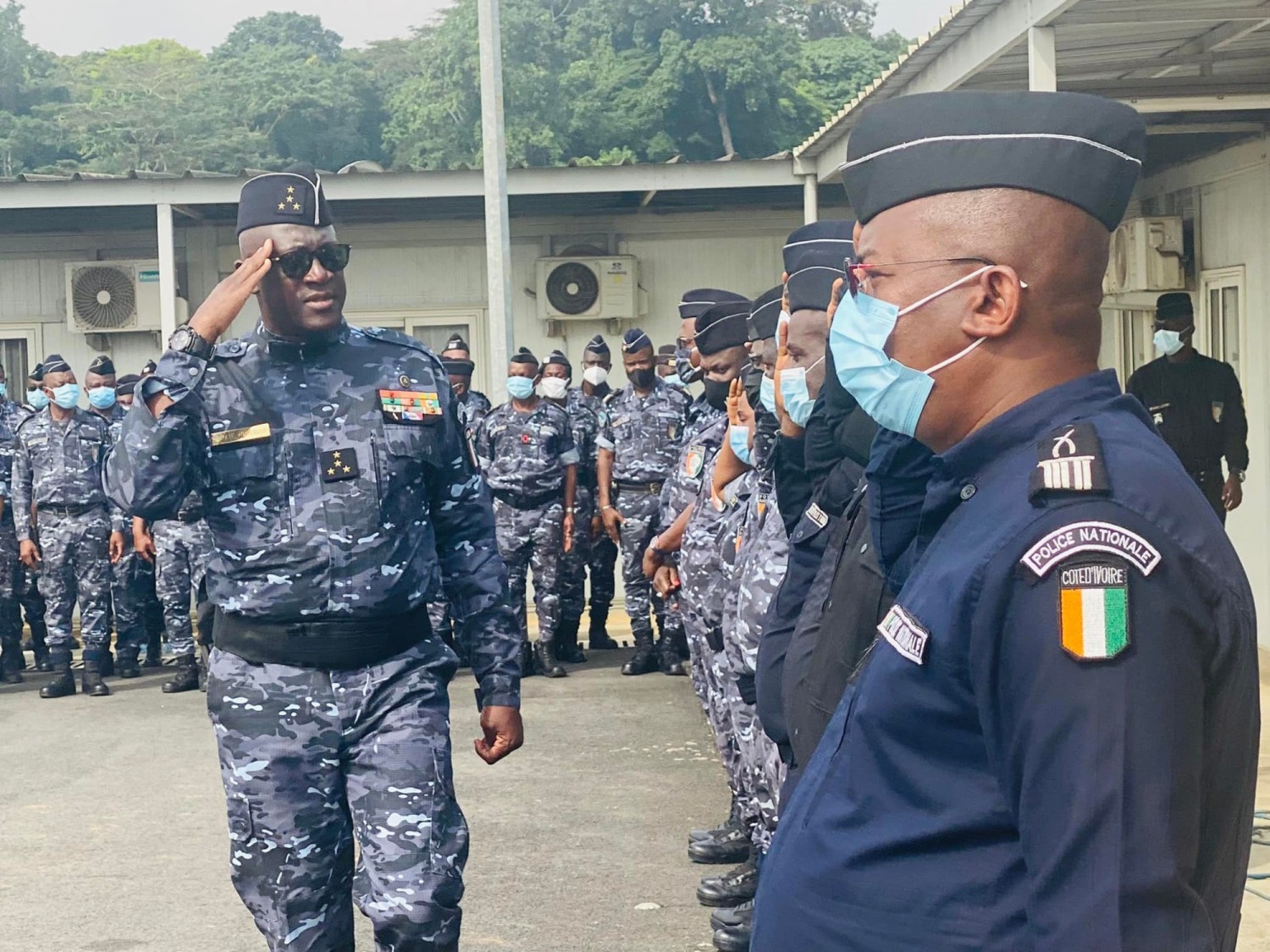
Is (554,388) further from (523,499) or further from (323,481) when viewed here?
(323,481)

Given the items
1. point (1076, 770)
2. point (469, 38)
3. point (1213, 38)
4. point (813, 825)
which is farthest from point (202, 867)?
point (469, 38)

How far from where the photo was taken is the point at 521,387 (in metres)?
10.0

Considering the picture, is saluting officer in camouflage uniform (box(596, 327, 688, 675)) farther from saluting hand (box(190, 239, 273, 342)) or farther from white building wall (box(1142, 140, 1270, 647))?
saluting hand (box(190, 239, 273, 342))

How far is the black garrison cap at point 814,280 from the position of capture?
3.91 m

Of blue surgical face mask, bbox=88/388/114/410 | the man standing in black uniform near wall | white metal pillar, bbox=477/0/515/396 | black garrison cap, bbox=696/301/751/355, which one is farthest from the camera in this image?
white metal pillar, bbox=477/0/515/396

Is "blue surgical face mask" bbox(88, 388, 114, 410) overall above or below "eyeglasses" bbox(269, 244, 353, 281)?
below

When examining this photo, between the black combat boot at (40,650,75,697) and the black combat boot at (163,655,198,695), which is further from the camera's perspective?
the black combat boot at (163,655,198,695)

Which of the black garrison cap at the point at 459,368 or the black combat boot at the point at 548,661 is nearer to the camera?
the black combat boot at the point at 548,661

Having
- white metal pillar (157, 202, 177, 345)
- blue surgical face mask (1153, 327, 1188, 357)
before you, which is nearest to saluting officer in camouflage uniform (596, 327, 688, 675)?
blue surgical face mask (1153, 327, 1188, 357)

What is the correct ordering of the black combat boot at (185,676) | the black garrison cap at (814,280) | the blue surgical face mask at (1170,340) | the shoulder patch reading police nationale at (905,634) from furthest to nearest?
1. the black combat boot at (185,676)
2. the blue surgical face mask at (1170,340)
3. the black garrison cap at (814,280)
4. the shoulder patch reading police nationale at (905,634)

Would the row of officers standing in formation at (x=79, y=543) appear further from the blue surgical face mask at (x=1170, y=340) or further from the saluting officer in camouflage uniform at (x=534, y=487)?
the blue surgical face mask at (x=1170, y=340)

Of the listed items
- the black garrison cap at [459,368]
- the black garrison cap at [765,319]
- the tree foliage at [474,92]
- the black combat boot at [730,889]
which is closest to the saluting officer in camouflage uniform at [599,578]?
the black garrison cap at [459,368]

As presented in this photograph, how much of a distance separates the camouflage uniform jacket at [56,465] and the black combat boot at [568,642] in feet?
9.46

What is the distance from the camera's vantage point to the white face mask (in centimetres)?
1059
